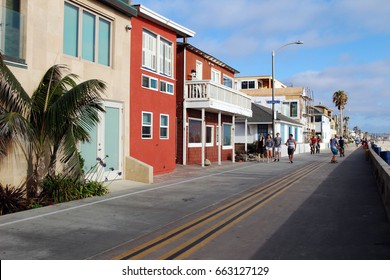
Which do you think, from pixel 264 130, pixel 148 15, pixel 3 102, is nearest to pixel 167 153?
pixel 148 15

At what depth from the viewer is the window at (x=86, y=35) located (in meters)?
11.6

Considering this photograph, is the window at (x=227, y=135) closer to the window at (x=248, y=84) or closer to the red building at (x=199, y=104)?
the red building at (x=199, y=104)

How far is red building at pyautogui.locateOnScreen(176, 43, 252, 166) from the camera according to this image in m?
20.8

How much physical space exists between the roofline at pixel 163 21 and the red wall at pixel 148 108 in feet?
0.73

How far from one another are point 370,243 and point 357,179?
9.86m

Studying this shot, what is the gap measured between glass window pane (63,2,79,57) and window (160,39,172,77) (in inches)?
220

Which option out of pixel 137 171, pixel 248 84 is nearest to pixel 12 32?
pixel 137 171

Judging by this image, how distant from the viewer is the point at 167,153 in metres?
17.5

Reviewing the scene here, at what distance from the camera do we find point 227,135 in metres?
27.1

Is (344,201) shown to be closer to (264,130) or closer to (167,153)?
(167,153)

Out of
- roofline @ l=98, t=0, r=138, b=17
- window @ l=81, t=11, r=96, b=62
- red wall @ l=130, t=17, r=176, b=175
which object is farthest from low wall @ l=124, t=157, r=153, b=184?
roofline @ l=98, t=0, r=138, b=17

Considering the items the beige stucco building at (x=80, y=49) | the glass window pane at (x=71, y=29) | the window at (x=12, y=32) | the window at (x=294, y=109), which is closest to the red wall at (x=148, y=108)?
the beige stucco building at (x=80, y=49)

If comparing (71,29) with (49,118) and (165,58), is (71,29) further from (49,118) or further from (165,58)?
(165,58)

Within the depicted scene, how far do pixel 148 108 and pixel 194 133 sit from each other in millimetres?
6704
